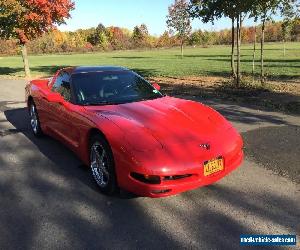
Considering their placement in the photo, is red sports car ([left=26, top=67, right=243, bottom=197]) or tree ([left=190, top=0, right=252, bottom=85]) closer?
red sports car ([left=26, top=67, right=243, bottom=197])

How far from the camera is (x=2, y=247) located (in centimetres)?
354

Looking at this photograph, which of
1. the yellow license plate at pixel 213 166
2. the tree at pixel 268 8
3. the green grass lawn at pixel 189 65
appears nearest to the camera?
the yellow license plate at pixel 213 166

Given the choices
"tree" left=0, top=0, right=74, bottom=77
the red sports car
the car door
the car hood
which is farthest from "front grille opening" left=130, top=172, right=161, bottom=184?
"tree" left=0, top=0, right=74, bottom=77

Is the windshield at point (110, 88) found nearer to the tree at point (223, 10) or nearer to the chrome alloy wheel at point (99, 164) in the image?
the chrome alloy wheel at point (99, 164)

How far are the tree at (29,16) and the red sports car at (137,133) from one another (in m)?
14.7

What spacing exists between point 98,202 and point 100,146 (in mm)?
684

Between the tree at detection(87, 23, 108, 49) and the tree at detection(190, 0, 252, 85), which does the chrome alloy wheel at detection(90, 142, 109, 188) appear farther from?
the tree at detection(87, 23, 108, 49)

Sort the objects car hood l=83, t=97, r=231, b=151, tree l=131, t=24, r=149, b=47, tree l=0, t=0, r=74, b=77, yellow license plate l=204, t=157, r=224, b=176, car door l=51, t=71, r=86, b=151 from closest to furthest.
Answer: yellow license plate l=204, t=157, r=224, b=176, car hood l=83, t=97, r=231, b=151, car door l=51, t=71, r=86, b=151, tree l=0, t=0, r=74, b=77, tree l=131, t=24, r=149, b=47

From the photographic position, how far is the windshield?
545 cm

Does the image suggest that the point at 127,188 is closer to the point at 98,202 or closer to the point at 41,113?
the point at 98,202

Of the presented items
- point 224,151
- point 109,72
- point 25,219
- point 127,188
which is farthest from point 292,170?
point 25,219

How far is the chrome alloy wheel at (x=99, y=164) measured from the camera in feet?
15.1

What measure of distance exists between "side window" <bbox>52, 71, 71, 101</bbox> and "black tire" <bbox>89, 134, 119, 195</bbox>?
1.17m

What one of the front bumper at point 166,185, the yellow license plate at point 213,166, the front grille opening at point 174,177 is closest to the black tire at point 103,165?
the front bumper at point 166,185
